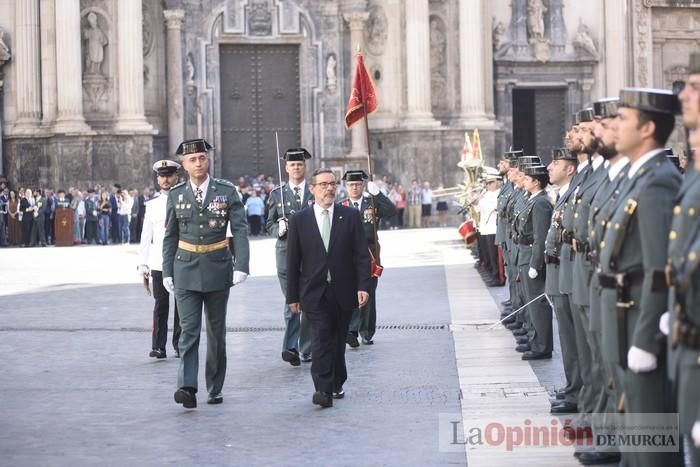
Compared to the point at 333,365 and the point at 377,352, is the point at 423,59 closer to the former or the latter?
the point at 377,352

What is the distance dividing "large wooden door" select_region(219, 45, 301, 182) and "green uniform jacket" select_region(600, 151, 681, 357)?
33.3 metres

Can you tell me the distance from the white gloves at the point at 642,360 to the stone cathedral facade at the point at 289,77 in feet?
103

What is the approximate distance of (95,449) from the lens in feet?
30.9

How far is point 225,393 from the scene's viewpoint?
11852mm

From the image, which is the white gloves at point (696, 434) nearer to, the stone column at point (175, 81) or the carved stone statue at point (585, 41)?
the stone column at point (175, 81)

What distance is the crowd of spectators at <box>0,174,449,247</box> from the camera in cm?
3606

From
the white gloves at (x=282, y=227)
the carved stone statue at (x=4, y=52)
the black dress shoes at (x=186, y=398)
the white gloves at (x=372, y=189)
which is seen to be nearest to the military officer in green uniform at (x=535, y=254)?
the white gloves at (x=282, y=227)

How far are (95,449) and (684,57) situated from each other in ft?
123

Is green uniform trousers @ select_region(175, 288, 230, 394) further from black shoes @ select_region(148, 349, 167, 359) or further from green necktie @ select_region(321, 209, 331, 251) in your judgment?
black shoes @ select_region(148, 349, 167, 359)

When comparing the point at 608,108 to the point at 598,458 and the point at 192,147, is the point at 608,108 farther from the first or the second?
the point at 192,147

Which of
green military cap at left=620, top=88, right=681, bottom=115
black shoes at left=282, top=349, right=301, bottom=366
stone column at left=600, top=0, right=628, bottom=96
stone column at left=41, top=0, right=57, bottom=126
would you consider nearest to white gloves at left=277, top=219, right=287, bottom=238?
black shoes at left=282, top=349, right=301, bottom=366

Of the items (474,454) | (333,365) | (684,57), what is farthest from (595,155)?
(684,57)

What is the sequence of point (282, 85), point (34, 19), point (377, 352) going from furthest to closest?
1. point (282, 85)
2. point (34, 19)
3. point (377, 352)

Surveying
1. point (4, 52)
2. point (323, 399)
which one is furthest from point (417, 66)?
point (323, 399)
